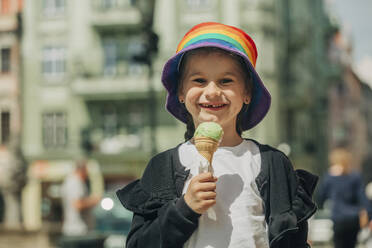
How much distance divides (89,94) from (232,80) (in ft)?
94.5

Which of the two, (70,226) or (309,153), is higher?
(70,226)

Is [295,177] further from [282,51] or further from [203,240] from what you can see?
[282,51]

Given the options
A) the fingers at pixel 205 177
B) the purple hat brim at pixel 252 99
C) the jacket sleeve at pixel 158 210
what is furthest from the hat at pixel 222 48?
the fingers at pixel 205 177

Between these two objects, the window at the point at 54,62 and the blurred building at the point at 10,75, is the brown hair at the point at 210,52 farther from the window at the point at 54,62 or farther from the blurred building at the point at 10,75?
the blurred building at the point at 10,75

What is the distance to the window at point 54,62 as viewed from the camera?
32.5m

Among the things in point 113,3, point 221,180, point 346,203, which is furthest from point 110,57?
point 221,180

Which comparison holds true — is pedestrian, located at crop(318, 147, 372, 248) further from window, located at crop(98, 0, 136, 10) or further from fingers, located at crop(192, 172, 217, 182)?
window, located at crop(98, 0, 136, 10)

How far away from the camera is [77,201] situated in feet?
33.9

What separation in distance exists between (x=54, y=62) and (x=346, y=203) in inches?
999

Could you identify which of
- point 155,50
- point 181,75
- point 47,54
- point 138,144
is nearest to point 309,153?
point 138,144

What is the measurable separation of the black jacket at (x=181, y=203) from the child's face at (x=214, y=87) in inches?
7.9

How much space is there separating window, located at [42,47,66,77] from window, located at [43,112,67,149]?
1.86 metres

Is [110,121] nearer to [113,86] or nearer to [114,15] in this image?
[113,86]

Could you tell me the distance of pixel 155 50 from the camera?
10.8 m
